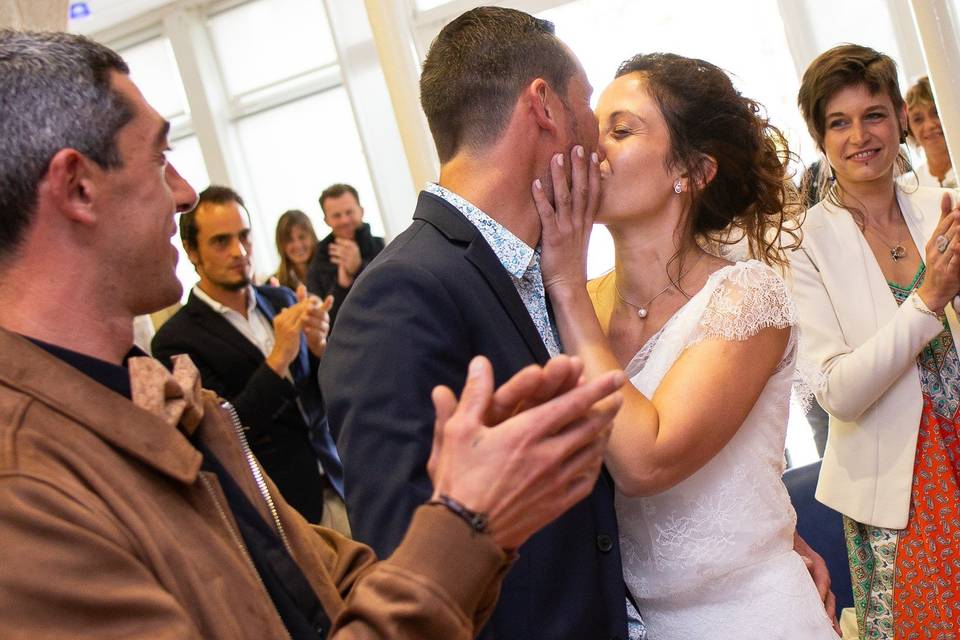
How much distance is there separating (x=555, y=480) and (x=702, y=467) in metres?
0.94

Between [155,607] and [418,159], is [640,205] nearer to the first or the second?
[155,607]

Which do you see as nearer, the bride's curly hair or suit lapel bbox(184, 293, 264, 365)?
the bride's curly hair

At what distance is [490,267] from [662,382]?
0.41 m

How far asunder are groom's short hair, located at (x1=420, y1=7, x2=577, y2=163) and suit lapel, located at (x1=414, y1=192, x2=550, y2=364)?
179 mm

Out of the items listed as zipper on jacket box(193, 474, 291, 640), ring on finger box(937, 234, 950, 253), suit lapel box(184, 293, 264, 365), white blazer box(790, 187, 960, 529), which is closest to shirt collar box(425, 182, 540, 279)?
zipper on jacket box(193, 474, 291, 640)

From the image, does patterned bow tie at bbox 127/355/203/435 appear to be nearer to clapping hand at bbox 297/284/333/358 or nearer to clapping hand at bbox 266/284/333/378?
clapping hand at bbox 266/284/333/378

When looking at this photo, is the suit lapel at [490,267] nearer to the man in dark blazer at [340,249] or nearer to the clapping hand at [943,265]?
the clapping hand at [943,265]

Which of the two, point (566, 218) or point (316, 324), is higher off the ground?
point (566, 218)

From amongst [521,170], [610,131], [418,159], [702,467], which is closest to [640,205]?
[610,131]

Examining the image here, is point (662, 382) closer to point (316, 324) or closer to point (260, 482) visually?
point (260, 482)

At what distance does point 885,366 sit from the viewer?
262 centimetres

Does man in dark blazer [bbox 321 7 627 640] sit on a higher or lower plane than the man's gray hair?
lower

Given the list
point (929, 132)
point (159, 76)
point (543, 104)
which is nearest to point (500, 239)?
point (543, 104)

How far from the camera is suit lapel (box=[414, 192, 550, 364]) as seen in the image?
5.64ft
